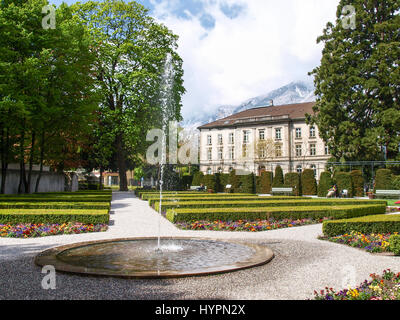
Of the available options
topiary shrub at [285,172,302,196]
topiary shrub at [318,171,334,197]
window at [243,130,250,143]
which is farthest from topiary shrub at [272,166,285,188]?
window at [243,130,250,143]

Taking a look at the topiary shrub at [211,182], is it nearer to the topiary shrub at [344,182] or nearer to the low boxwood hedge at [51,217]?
the topiary shrub at [344,182]

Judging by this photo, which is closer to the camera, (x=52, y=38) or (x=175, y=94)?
(x=52, y=38)

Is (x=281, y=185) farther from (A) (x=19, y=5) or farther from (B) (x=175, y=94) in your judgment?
(A) (x=19, y=5)

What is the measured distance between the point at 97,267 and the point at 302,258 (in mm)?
4127

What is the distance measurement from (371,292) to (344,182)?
2764 centimetres

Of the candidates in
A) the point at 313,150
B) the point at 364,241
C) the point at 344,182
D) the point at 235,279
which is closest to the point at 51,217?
the point at 235,279

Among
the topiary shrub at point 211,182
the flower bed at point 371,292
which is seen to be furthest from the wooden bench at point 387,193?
the flower bed at point 371,292

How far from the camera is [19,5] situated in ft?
71.5

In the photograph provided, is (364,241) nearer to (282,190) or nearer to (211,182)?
(282,190)

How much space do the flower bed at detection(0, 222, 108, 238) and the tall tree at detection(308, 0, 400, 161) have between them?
2628 centimetres

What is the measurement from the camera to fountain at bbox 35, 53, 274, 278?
571 centimetres

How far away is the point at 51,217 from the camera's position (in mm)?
11391

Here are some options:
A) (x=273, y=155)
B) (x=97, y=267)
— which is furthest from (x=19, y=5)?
(x=273, y=155)

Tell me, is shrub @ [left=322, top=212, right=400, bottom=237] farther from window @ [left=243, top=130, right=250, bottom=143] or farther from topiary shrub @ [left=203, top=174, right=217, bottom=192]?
window @ [left=243, top=130, right=250, bottom=143]
